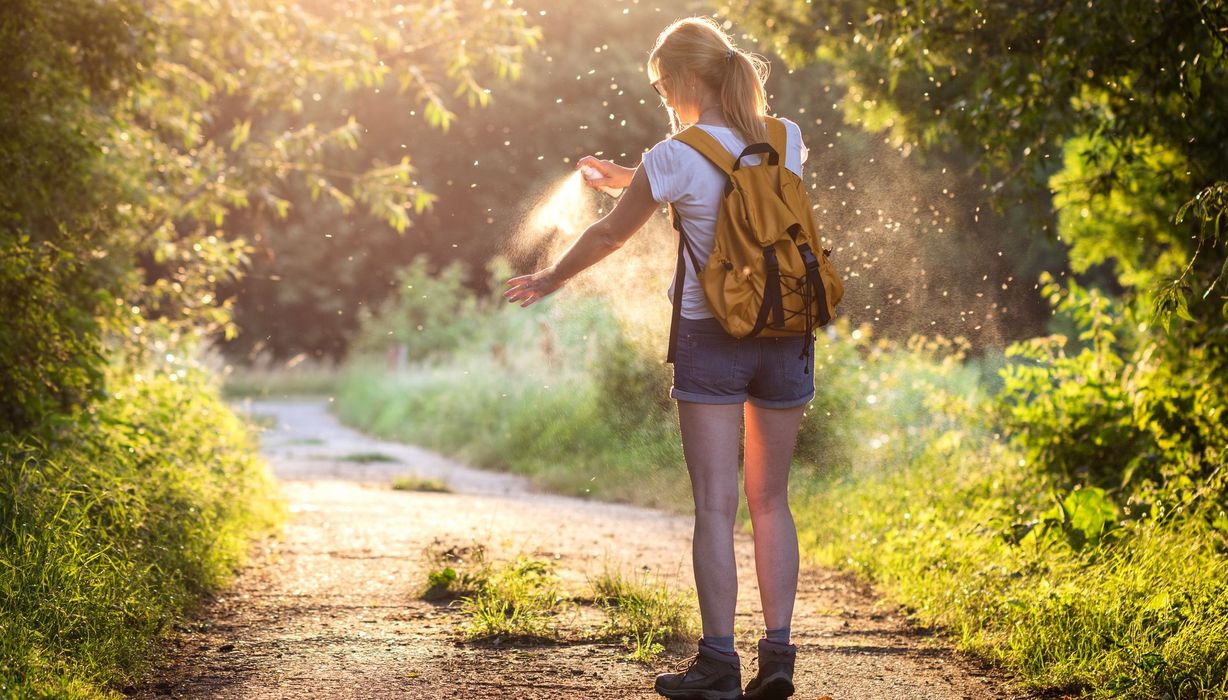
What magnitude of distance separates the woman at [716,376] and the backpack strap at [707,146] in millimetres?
24

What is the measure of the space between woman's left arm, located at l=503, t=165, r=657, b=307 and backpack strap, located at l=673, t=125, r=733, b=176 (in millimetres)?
161

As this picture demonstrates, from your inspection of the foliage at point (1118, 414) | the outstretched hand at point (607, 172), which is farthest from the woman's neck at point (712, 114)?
the foliage at point (1118, 414)

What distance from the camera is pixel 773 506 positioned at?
369 cm

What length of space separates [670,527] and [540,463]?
4.23 metres

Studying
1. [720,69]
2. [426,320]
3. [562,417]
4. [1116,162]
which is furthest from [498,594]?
[426,320]

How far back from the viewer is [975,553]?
213 inches

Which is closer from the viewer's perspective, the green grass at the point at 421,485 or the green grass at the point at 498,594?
the green grass at the point at 498,594

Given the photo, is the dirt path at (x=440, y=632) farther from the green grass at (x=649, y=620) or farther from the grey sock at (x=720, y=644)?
the grey sock at (x=720, y=644)

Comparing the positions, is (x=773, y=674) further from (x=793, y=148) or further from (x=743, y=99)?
(x=743, y=99)

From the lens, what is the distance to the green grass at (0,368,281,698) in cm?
375

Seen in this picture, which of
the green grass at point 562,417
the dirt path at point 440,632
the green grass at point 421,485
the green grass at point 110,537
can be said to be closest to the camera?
the green grass at point 110,537

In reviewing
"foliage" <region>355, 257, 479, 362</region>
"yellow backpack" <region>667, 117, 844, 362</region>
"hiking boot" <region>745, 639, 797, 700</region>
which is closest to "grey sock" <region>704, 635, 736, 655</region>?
"hiking boot" <region>745, 639, 797, 700</region>

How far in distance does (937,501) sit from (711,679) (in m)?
3.57

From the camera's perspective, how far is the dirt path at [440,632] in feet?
12.8
